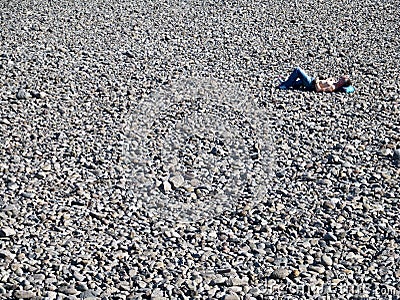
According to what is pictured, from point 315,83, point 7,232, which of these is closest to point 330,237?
point 7,232

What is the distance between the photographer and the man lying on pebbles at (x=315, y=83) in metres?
6.07

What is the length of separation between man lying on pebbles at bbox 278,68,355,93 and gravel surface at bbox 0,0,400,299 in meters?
0.12

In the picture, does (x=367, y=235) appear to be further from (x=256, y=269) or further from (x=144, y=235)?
(x=144, y=235)

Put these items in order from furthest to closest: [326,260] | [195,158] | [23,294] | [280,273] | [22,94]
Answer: [22,94] → [195,158] → [326,260] → [280,273] → [23,294]

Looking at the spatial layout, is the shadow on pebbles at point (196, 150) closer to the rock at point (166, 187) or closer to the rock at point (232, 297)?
the rock at point (166, 187)

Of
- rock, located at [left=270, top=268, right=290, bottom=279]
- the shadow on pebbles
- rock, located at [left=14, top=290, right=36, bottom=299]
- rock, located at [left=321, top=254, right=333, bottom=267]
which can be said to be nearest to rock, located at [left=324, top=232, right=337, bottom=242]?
rock, located at [left=321, top=254, right=333, bottom=267]

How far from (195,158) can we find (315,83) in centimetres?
157

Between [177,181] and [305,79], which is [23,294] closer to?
[177,181]

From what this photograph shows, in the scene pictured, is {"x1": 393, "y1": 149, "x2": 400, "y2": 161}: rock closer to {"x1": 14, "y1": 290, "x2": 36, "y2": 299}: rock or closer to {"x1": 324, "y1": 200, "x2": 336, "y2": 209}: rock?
{"x1": 324, "y1": 200, "x2": 336, "y2": 209}: rock

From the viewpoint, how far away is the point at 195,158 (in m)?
5.08

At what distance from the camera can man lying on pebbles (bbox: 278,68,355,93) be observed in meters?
6.07

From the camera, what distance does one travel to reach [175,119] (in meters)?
5.62

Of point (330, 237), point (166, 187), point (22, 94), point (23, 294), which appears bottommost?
point (23, 294)

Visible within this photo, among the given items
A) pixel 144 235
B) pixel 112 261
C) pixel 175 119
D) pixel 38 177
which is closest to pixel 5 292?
pixel 112 261
